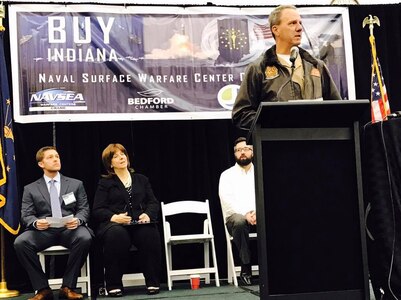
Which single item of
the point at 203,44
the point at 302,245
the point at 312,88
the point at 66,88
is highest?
the point at 203,44

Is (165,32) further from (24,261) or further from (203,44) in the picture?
(24,261)

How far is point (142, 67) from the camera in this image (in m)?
5.07

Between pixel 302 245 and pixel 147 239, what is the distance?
8.45 feet

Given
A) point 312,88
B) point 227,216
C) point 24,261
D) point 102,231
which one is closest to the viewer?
point 312,88

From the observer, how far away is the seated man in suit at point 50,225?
170 inches

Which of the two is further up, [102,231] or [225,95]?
[225,95]

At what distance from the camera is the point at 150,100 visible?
5.03m

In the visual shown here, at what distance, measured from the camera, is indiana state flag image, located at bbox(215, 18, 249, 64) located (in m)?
5.19

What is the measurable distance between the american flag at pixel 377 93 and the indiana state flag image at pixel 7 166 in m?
3.25

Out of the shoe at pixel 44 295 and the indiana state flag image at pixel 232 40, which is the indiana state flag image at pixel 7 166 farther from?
the indiana state flag image at pixel 232 40

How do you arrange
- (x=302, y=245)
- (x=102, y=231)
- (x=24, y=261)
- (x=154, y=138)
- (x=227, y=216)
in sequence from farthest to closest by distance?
1. (x=154, y=138)
2. (x=227, y=216)
3. (x=102, y=231)
4. (x=24, y=261)
5. (x=302, y=245)

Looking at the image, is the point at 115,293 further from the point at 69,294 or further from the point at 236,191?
the point at 236,191

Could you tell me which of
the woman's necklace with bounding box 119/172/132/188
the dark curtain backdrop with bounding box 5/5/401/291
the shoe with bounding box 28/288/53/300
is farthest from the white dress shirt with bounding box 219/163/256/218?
the shoe with bounding box 28/288/53/300

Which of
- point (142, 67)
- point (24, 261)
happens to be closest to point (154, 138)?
point (142, 67)
